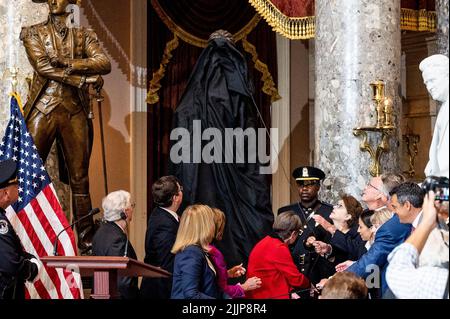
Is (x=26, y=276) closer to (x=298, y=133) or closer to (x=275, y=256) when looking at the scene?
(x=275, y=256)

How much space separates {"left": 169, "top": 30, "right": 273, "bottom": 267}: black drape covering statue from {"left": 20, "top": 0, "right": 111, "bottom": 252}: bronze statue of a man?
84 centimetres

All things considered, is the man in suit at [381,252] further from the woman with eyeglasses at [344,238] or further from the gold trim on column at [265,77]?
the gold trim on column at [265,77]

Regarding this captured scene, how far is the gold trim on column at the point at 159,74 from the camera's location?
12641 mm

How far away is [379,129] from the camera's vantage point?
9.12 meters

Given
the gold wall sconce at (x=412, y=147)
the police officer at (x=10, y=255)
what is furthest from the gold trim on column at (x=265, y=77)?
the police officer at (x=10, y=255)

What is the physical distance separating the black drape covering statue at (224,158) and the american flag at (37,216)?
142 centimetres

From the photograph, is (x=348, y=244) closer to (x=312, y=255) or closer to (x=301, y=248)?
(x=312, y=255)

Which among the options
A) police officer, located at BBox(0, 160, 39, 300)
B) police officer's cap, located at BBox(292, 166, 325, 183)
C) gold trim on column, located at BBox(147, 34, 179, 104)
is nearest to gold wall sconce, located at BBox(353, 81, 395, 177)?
police officer's cap, located at BBox(292, 166, 325, 183)

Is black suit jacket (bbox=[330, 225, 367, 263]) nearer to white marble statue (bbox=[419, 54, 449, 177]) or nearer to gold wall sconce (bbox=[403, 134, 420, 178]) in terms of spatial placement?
white marble statue (bbox=[419, 54, 449, 177])

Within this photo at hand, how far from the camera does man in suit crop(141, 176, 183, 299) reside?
26.6 ft

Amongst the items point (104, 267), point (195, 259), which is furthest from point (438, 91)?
point (104, 267)

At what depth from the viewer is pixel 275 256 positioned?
7754 millimetres

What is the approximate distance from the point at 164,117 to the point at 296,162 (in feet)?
5.63
